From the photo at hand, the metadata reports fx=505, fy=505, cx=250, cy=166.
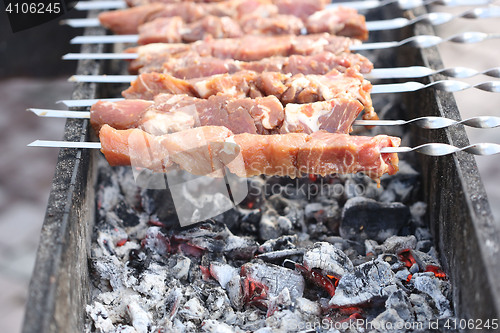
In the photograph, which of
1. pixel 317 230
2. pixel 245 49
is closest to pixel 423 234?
pixel 317 230

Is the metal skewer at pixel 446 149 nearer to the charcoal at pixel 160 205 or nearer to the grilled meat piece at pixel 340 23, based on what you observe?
the charcoal at pixel 160 205

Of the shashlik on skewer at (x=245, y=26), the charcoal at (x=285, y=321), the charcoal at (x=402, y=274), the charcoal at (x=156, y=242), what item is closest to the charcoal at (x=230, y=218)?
the charcoal at (x=156, y=242)

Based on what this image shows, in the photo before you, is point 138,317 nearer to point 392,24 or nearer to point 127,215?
point 127,215

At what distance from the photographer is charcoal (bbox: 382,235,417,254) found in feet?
11.0

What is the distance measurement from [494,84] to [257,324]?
2.16 meters

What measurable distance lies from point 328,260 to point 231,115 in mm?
1120

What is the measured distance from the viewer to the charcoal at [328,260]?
3076 mm

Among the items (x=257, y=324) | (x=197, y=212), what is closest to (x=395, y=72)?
(x=197, y=212)

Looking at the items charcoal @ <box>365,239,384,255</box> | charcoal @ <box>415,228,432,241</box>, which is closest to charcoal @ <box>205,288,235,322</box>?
charcoal @ <box>365,239,384,255</box>

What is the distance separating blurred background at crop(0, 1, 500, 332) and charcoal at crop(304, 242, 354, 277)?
1908mm

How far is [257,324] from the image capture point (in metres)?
2.87

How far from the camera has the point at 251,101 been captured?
132 inches

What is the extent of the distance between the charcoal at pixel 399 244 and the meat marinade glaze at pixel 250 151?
1.70ft

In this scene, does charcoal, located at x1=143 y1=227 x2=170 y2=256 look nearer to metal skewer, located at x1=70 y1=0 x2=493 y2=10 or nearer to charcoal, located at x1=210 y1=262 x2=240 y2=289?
charcoal, located at x1=210 y1=262 x2=240 y2=289
